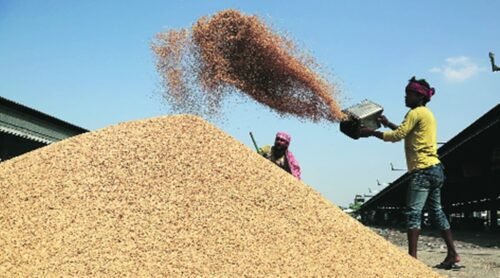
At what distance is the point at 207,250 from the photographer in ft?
9.49

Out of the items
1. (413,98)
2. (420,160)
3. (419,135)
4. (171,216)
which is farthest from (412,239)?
(171,216)

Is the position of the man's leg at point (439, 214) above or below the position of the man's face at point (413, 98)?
below

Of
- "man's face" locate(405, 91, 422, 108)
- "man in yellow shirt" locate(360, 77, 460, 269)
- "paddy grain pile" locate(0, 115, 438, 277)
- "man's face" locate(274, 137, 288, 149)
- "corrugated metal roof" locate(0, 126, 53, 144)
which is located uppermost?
"corrugated metal roof" locate(0, 126, 53, 144)

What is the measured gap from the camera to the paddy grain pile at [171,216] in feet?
9.22

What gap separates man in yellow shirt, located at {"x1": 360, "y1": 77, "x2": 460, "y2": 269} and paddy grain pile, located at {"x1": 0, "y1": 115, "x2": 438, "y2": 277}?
0.64 meters

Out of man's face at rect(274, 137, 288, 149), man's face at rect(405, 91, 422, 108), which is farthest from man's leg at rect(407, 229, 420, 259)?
man's face at rect(274, 137, 288, 149)

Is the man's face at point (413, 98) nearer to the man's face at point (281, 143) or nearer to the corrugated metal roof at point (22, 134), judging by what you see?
the man's face at point (281, 143)

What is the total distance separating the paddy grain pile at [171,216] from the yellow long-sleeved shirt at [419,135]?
769mm

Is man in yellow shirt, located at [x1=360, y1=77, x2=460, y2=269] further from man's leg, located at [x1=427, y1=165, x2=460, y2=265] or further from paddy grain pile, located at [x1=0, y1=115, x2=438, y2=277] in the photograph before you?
paddy grain pile, located at [x1=0, y1=115, x2=438, y2=277]

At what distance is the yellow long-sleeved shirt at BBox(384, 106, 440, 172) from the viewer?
4039mm

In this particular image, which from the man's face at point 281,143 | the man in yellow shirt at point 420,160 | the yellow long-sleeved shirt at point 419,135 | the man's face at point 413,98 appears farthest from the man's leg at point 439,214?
the man's face at point 281,143

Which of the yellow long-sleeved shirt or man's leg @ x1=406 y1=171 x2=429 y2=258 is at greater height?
the yellow long-sleeved shirt

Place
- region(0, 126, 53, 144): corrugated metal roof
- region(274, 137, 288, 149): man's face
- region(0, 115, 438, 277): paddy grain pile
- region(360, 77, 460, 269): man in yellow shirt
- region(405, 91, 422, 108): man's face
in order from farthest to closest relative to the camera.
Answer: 1. region(0, 126, 53, 144): corrugated metal roof
2. region(274, 137, 288, 149): man's face
3. region(405, 91, 422, 108): man's face
4. region(360, 77, 460, 269): man in yellow shirt
5. region(0, 115, 438, 277): paddy grain pile

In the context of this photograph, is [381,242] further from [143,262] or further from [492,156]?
[492,156]
